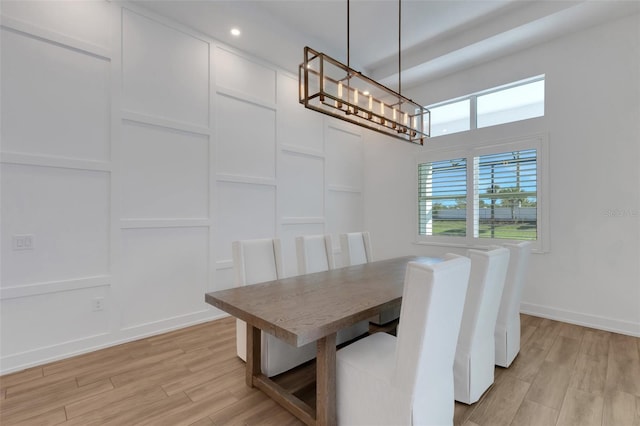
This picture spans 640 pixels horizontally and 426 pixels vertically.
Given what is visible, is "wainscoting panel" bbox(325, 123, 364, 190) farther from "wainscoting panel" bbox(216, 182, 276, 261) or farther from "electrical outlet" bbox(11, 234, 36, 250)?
"electrical outlet" bbox(11, 234, 36, 250)

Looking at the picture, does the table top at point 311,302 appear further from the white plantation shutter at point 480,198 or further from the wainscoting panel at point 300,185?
the white plantation shutter at point 480,198

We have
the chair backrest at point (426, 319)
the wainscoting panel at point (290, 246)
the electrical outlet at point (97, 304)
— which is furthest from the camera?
the wainscoting panel at point (290, 246)

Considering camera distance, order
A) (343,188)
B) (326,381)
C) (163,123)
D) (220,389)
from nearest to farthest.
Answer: (326,381) → (220,389) → (163,123) → (343,188)

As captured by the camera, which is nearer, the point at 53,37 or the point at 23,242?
the point at 23,242

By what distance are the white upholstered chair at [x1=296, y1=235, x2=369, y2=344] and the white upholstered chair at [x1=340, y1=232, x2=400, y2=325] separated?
277mm

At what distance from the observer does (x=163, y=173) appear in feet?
10.5

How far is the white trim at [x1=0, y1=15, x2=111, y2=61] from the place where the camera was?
93.3 inches

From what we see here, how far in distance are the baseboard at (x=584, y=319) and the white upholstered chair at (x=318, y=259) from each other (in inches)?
92.4

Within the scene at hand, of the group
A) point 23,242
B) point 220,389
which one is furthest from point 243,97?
point 220,389

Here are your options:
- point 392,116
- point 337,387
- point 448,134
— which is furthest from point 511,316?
point 448,134

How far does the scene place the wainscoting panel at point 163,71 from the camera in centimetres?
297

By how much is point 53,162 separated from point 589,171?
5427mm

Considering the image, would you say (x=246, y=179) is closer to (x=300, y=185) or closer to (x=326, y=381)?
(x=300, y=185)

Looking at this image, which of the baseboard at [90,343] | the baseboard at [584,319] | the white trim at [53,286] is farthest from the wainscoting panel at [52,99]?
the baseboard at [584,319]
